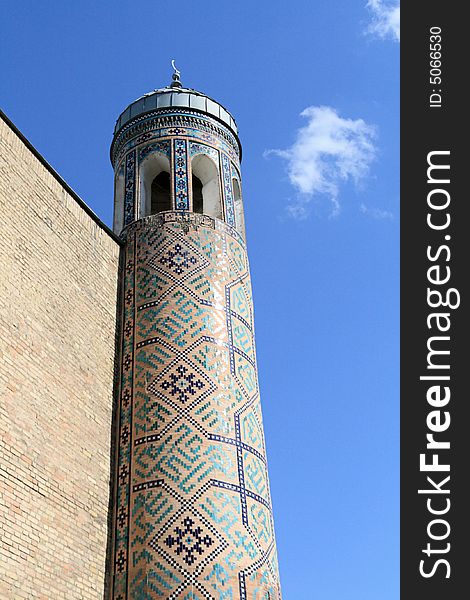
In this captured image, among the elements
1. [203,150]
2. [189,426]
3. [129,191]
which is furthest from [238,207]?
[189,426]

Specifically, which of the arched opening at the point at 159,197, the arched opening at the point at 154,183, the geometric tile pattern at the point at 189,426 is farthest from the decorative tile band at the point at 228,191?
the arched opening at the point at 159,197

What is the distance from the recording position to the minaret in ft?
18.9

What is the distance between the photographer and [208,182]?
8539mm

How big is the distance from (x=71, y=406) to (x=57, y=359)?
1.16 ft

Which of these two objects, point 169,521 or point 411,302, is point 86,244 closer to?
point 169,521

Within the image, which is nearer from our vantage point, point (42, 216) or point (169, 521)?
point (169, 521)

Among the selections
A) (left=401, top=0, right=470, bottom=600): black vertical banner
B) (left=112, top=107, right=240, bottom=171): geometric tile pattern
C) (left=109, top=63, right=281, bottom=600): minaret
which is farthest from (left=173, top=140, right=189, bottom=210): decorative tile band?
(left=401, top=0, right=470, bottom=600): black vertical banner

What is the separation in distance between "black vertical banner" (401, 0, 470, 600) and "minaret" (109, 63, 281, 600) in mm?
1488

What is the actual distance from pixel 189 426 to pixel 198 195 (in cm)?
341

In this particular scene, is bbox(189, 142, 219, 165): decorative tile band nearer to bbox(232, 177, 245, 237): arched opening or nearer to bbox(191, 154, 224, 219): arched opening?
bbox(191, 154, 224, 219): arched opening

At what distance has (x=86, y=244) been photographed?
6996 mm

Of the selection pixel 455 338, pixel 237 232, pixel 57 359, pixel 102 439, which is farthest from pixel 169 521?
pixel 237 232

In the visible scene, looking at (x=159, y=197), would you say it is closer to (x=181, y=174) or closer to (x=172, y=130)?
(x=172, y=130)

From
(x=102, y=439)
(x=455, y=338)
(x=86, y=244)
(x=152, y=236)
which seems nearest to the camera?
(x=455, y=338)
